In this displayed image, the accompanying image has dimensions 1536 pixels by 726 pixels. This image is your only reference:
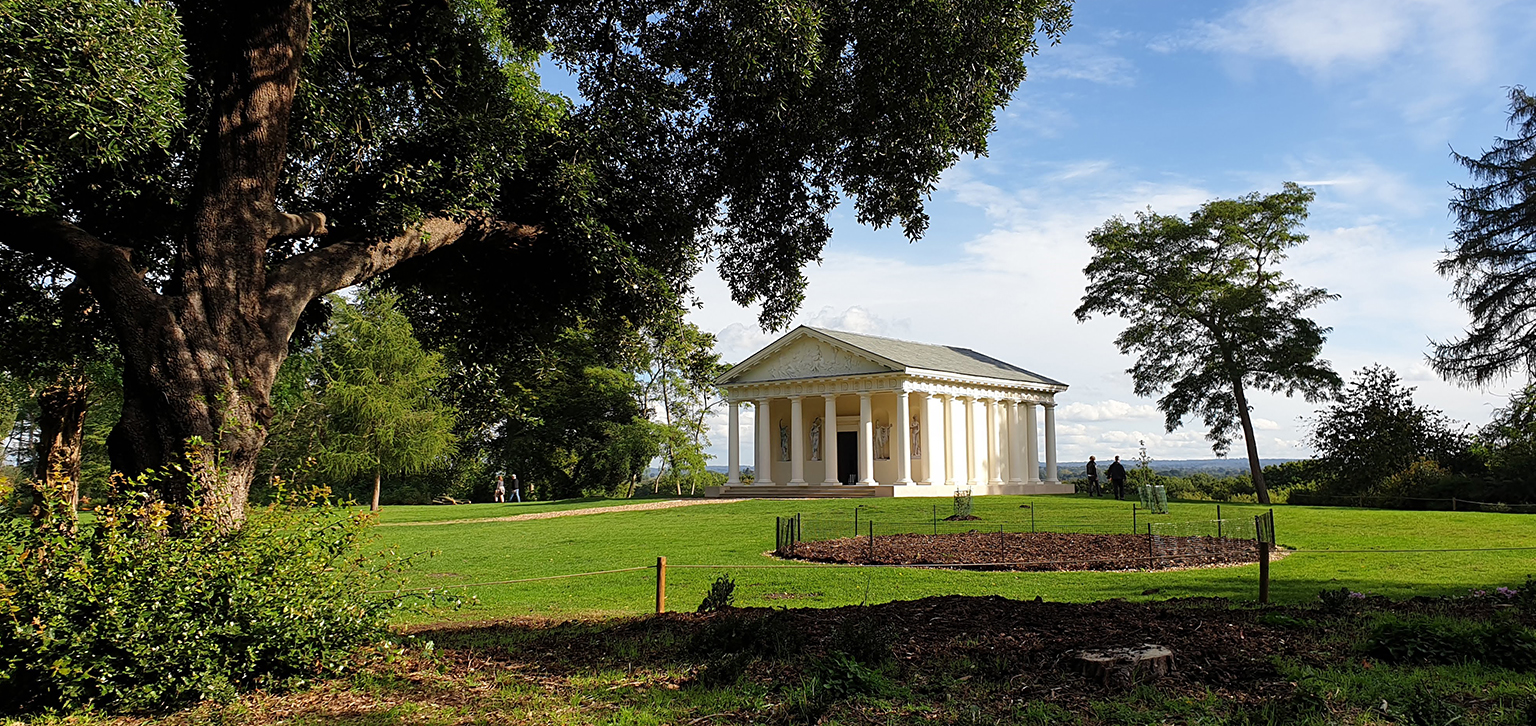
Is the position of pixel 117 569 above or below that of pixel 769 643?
above

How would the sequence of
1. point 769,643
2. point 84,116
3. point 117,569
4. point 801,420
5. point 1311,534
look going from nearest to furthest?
point 117,569, point 84,116, point 769,643, point 1311,534, point 801,420

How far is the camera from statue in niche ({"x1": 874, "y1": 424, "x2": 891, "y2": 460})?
43781mm

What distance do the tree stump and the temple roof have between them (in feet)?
110

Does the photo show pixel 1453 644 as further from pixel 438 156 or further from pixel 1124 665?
pixel 438 156

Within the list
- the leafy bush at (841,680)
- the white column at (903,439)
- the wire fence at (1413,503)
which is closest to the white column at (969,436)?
the white column at (903,439)

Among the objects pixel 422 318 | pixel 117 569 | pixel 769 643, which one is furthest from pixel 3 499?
pixel 422 318

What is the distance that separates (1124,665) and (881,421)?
39.2 m

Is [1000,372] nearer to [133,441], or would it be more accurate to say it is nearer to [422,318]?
[422,318]

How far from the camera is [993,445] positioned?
4484 centimetres

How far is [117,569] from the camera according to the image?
5.52m

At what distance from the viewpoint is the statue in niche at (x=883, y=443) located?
4378 cm

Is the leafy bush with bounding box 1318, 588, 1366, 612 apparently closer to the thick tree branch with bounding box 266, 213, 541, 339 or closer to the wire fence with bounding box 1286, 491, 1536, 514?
the thick tree branch with bounding box 266, 213, 541, 339

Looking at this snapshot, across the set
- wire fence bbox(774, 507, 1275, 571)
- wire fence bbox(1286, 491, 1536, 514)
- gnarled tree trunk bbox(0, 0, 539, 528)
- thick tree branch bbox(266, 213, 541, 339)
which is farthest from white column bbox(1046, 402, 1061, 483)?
gnarled tree trunk bbox(0, 0, 539, 528)

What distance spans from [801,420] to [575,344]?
37.1ft
